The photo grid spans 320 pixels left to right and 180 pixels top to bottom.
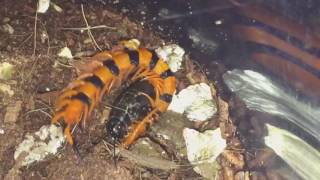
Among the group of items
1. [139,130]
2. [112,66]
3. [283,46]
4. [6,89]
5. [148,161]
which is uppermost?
[283,46]

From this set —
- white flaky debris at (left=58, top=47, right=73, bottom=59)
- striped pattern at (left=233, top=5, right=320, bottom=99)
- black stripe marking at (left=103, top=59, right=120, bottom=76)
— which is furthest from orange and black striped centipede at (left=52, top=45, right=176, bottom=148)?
striped pattern at (left=233, top=5, right=320, bottom=99)

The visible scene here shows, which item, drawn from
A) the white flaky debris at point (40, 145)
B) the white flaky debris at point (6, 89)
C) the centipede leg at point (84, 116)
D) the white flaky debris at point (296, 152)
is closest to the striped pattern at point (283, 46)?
the white flaky debris at point (296, 152)

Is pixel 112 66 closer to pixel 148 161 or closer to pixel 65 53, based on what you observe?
pixel 65 53

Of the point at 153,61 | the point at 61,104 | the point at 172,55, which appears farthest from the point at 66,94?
the point at 172,55

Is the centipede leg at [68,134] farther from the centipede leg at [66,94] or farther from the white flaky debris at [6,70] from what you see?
the white flaky debris at [6,70]

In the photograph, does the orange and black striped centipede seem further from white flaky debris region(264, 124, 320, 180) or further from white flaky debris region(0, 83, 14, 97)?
white flaky debris region(264, 124, 320, 180)

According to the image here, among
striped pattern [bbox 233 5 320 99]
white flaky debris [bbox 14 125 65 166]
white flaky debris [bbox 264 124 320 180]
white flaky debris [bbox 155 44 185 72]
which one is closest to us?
striped pattern [bbox 233 5 320 99]

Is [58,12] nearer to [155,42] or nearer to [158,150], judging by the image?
[155,42]
